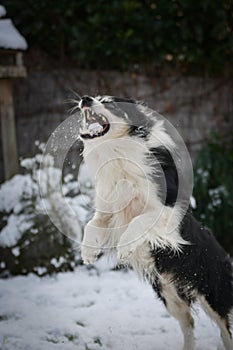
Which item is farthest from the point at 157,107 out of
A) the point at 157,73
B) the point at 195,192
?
the point at 195,192

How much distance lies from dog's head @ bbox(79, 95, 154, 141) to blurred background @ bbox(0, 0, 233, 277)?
279 centimetres

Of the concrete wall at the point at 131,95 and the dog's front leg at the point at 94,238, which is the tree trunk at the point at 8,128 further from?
the dog's front leg at the point at 94,238

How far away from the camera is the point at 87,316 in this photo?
147 inches

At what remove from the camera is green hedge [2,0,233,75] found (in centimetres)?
585

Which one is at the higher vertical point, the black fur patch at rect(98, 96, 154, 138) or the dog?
the black fur patch at rect(98, 96, 154, 138)

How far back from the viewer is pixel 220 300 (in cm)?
295

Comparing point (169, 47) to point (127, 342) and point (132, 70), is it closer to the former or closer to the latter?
point (132, 70)

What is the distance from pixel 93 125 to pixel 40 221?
235cm

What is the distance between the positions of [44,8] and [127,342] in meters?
4.56

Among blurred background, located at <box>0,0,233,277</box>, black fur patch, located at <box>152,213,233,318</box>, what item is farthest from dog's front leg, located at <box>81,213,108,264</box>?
blurred background, located at <box>0,0,233,277</box>

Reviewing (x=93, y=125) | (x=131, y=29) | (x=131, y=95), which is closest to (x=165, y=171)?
(x=93, y=125)

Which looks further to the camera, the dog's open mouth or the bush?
the bush

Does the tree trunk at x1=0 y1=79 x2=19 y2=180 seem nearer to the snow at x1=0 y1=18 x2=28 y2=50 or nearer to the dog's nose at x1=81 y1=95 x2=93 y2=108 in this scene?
the snow at x1=0 y1=18 x2=28 y2=50

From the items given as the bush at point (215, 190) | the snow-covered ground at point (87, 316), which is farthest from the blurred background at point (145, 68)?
the snow-covered ground at point (87, 316)
